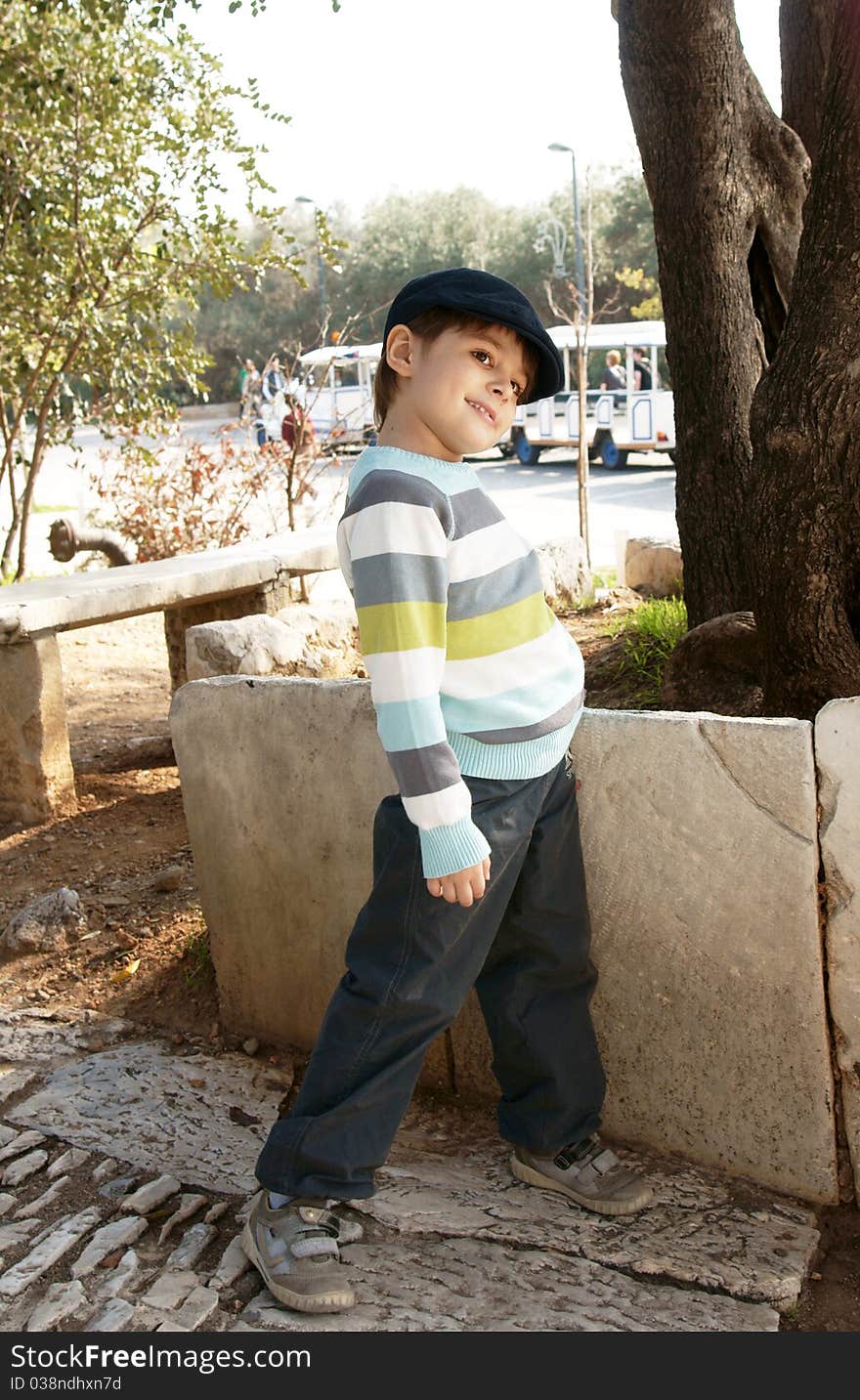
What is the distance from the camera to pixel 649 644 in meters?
4.29

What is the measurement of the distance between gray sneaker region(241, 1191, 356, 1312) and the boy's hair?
4.35 ft

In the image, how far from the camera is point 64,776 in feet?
14.9

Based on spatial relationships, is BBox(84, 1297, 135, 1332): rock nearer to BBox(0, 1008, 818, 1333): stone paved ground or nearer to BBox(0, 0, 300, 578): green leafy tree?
BBox(0, 1008, 818, 1333): stone paved ground

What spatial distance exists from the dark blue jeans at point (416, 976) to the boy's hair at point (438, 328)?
26.4 inches

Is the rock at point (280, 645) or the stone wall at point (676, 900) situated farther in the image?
the rock at point (280, 645)

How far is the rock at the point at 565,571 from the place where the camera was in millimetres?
5496

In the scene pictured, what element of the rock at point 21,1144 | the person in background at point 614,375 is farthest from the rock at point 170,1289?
the person in background at point 614,375

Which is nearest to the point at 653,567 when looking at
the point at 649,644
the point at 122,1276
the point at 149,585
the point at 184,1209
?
the point at 649,644

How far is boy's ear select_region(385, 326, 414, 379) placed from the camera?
2.15 meters

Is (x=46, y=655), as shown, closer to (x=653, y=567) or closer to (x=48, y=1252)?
(x=48, y=1252)

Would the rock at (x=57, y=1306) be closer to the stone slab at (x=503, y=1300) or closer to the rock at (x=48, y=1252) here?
the rock at (x=48, y=1252)

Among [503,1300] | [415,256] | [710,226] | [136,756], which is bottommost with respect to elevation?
[503,1300]

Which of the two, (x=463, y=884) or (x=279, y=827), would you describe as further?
(x=279, y=827)

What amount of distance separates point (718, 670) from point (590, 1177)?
5.11ft
